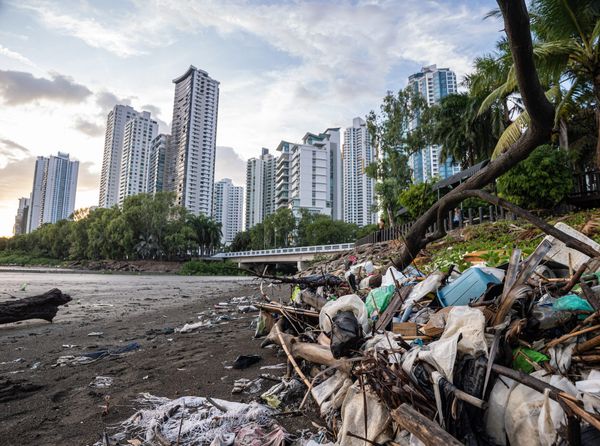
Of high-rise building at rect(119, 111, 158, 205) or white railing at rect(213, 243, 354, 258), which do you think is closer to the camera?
white railing at rect(213, 243, 354, 258)

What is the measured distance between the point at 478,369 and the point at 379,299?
63.2 inches

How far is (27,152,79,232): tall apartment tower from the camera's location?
123m

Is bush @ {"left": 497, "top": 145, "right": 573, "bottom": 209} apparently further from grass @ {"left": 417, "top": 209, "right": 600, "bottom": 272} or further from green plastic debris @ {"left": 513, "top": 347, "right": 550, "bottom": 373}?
green plastic debris @ {"left": 513, "top": 347, "right": 550, "bottom": 373}

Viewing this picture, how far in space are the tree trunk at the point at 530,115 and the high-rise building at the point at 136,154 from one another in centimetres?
11883

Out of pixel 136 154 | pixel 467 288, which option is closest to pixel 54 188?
pixel 136 154

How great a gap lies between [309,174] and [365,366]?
3753 inches

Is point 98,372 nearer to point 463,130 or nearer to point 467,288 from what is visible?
point 467,288

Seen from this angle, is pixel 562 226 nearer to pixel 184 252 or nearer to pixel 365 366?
pixel 365 366

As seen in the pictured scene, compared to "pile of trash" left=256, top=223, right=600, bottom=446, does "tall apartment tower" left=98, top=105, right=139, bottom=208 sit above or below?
above

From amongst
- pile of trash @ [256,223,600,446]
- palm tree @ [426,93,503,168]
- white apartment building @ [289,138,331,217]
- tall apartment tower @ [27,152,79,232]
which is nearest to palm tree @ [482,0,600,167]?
pile of trash @ [256,223,600,446]

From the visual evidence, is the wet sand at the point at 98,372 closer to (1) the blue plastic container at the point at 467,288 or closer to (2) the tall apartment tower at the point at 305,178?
(1) the blue plastic container at the point at 467,288

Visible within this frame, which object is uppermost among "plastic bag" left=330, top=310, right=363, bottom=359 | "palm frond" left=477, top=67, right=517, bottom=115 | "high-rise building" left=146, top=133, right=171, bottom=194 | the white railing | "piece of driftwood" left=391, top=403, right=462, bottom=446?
"high-rise building" left=146, top=133, right=171, bottom=194

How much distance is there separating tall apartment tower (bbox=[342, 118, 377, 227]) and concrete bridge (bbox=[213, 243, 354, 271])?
5833 cm

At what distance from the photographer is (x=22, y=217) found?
145500 mm
